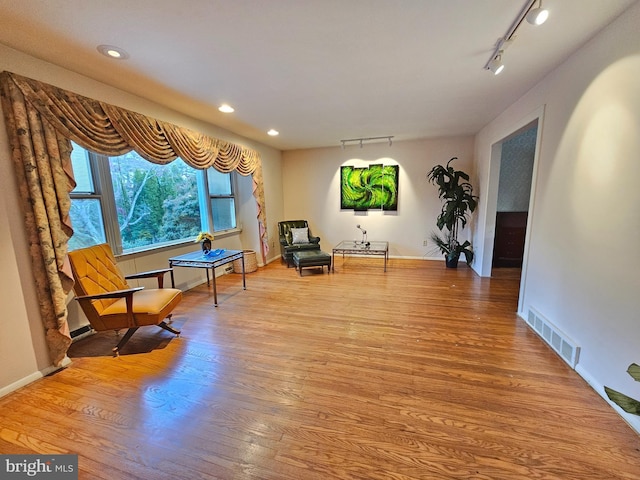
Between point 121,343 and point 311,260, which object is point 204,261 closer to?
point 121,343

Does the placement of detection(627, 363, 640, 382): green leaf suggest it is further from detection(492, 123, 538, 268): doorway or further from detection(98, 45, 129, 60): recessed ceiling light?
detection(492, 123, 538, 268): doorway

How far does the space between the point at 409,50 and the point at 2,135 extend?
3.09m

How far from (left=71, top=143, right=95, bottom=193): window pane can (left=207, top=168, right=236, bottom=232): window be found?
1.80 meters

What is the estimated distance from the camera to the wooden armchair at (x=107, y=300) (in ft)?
7.60

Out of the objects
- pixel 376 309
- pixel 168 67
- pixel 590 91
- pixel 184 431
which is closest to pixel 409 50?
pixel 590 91

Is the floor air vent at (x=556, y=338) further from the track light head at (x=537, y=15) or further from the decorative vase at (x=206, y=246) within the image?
the decorative vase at (x=206, y=246)

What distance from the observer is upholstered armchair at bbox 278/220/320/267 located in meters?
5.36

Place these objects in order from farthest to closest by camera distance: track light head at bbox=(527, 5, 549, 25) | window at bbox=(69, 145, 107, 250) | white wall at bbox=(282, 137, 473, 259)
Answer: white wall at bbox=(282, 137, 473, 259)
window at bbox=(69, 145, 107, 250)
track light head at bbox=(527, 5, 549, 25)

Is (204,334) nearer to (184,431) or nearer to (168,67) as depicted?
(184,431)

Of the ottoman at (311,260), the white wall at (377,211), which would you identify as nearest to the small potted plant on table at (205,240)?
the ottoman at (311,260)

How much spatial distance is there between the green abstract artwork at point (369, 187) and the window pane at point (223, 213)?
2423 millimetres

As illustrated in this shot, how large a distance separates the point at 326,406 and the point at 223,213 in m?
4.07

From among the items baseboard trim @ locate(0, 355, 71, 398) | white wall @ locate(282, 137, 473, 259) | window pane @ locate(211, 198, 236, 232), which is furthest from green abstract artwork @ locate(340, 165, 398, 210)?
baseboard trim @ locate(0, 355, 71, 398)

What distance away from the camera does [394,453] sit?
1.44 metres
